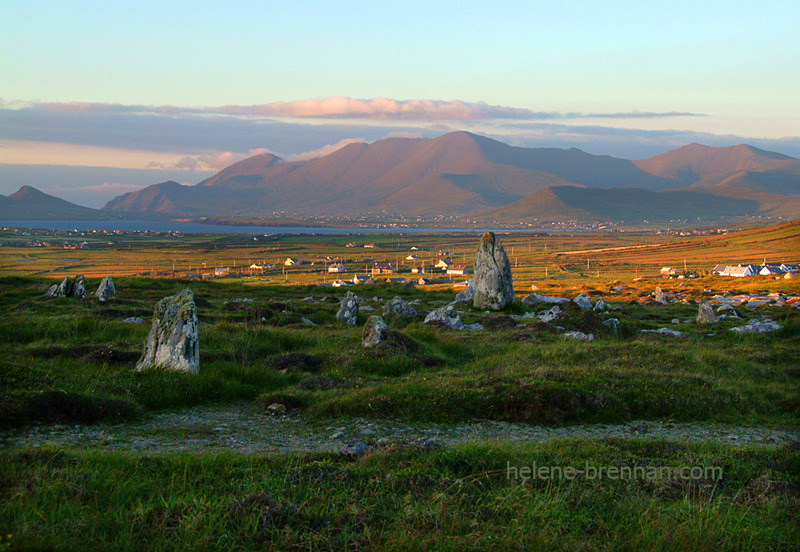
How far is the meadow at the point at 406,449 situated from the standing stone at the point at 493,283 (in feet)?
30.0

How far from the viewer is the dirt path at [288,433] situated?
28.3ft

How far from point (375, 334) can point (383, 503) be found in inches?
396

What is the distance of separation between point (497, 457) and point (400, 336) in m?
9.06

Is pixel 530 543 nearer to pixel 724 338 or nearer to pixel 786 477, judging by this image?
pixel 786 477

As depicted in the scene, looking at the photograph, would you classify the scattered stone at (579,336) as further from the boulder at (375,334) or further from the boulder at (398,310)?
the boulder at (398,310)

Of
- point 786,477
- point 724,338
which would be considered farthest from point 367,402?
point 724,338

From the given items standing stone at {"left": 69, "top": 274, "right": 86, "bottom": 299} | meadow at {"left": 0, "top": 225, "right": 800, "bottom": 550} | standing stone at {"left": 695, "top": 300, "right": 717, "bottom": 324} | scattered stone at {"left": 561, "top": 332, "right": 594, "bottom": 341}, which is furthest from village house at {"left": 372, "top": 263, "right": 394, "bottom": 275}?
meadow at {"left": 0, "top": 225, "right": 800, "bottom": 550}

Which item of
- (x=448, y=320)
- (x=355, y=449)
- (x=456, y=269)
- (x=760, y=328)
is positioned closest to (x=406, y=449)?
(x=355, y=449)

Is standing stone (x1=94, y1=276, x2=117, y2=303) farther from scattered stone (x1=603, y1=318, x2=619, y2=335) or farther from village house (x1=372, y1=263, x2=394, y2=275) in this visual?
village house (x1=372, y1=263, x2=394, y2=275)

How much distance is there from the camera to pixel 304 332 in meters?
20.2

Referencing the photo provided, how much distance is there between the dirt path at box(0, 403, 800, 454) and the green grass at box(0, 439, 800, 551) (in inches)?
47.7

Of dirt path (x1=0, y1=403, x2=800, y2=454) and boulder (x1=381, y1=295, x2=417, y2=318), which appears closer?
dirt path (x1=0, y1=403, x2=800, y2=454)

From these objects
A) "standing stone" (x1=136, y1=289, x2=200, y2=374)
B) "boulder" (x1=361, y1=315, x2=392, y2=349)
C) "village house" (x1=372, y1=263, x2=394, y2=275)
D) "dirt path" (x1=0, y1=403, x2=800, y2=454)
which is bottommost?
"village house" (x1=372, y1=263, x2=394, y2=275)

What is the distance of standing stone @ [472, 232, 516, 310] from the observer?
107 feet
